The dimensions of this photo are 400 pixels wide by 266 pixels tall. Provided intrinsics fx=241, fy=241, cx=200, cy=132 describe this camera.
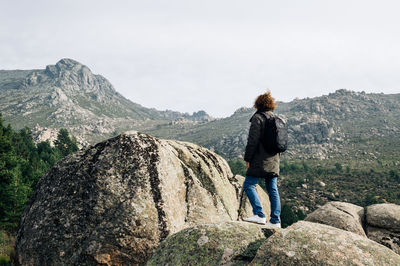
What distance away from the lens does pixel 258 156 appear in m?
7.04

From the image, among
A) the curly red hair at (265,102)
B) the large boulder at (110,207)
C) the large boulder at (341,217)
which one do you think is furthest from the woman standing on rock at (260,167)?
the large boulder at (341,217)

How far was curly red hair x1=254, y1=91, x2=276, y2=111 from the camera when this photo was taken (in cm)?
739

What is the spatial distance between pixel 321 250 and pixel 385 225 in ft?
47.6

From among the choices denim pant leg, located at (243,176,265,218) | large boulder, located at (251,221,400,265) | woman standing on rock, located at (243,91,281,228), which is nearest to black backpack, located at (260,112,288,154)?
woman standing on rock, located at (243,91,281,228)

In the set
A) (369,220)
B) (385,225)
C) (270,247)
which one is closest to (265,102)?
(270,247)

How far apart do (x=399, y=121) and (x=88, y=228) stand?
215087 mm

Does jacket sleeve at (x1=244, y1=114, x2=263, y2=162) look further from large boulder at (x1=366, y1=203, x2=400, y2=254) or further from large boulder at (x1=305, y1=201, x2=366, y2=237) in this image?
large boulder at (x1=366, y1=203, x2=400, y2=254)

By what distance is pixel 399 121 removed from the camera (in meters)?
168

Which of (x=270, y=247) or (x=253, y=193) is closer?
(x=270, y=247)

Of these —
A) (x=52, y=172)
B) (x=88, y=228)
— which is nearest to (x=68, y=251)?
(x=88, y=228)

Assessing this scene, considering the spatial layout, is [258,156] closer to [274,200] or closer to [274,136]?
[274,136]

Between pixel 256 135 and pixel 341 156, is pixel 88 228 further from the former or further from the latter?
pixel 341 156

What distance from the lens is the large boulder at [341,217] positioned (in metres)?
14.7

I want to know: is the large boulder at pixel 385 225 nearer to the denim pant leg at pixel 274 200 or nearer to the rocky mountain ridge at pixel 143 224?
the rocky mountain ridge at pixel 143 224
